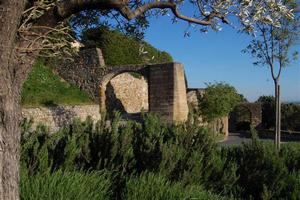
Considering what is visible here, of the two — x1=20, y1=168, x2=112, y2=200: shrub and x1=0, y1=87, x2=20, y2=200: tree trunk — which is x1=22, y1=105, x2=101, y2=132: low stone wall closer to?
x1=20, y1=168, x2=112, y2=200: shrub

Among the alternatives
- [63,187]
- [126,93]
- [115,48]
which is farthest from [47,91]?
[63,187]

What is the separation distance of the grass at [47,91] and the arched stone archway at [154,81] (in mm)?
784

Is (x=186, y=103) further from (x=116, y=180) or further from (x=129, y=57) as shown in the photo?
(x=116, y=180)

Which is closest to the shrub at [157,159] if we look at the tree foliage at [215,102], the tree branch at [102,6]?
the tree branch at [102,6]

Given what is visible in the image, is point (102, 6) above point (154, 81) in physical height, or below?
below

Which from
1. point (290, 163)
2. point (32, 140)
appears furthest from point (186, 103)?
point (32, 140)

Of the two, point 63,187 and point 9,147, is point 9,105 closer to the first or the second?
point 9,147

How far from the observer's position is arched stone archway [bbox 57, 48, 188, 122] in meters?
23.9

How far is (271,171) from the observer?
589cm

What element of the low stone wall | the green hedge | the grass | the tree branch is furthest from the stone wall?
the tree branch

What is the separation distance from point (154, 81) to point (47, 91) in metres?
5.50

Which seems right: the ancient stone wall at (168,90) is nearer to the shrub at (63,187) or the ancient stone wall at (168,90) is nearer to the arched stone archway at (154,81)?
the arched stone archway at (154,81)

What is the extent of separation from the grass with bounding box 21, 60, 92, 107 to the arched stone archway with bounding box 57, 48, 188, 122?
784 millimetres

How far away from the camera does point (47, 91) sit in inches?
952
